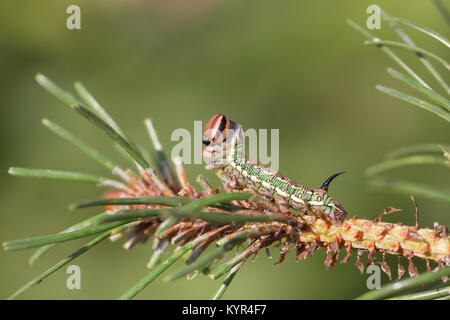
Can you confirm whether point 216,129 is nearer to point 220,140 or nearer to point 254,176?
point 220,140

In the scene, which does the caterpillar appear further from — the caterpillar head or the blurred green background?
the blurred green background

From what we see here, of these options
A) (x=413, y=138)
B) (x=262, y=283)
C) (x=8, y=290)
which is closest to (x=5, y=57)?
(x=8, y=290)

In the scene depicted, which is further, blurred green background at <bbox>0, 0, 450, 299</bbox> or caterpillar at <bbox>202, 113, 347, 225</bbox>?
blurred green background at <bbox>0, 0, 450, 299</bbox>

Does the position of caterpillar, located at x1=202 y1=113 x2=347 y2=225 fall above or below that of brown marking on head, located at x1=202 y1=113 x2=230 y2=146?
below

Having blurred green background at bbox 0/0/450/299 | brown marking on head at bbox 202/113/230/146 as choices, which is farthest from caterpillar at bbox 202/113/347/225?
blurred green background at bbox 0/0/450/299

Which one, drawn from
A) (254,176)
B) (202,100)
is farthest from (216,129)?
(202,100)
